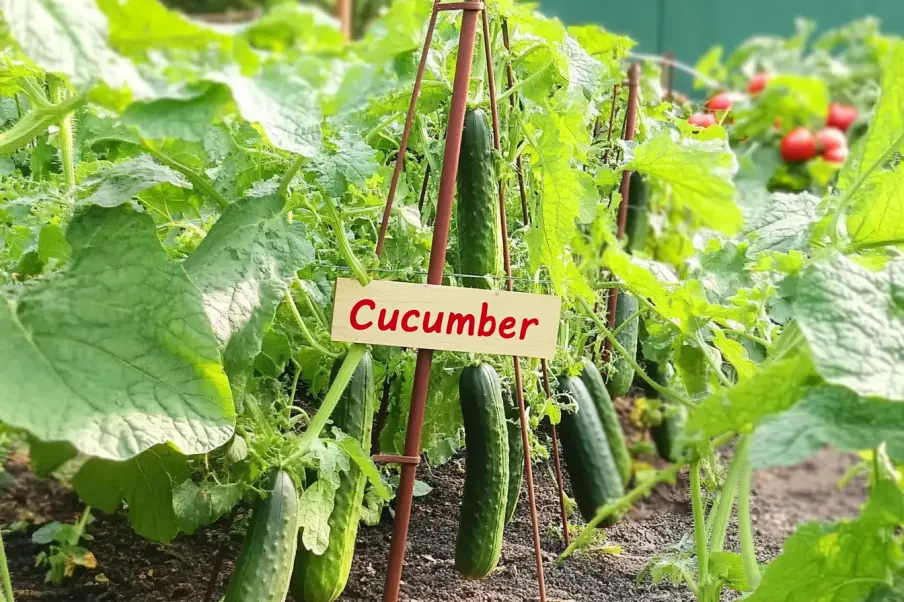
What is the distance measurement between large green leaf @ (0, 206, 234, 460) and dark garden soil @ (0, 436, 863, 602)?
2.08 feet

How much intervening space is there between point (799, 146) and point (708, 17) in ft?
13.8

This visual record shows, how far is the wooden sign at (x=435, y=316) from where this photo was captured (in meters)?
1.46

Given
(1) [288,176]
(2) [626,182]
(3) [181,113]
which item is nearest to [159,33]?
(3) [181,113]

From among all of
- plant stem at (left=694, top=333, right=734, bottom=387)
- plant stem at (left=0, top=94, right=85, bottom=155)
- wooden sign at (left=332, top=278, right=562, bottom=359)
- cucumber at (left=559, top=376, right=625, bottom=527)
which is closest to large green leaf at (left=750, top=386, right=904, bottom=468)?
plant stem at (left=694, top=333, right=734, bottom=387)

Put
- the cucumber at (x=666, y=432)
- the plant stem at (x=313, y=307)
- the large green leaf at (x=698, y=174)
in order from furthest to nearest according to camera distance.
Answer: the cucumber at (x=666, y=432), the plant stem at (x=313, y=307), the large green leaf at (x=698, y=174)

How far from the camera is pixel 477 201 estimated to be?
1635mm

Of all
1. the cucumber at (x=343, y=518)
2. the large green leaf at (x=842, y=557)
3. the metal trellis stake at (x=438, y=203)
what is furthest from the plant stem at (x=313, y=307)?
the large green leaf at (x=842, y=557)

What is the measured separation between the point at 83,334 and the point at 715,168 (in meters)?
0.97

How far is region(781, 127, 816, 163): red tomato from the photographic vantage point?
4.68m

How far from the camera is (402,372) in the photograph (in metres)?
1.95

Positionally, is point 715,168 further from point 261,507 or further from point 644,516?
point 644,516

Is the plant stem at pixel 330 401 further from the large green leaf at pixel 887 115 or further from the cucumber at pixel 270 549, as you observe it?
the large green leaf at pixel 887 115

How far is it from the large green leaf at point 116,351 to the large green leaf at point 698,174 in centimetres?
76

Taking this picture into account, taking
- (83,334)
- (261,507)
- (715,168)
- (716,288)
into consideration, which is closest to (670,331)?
(716,288)
